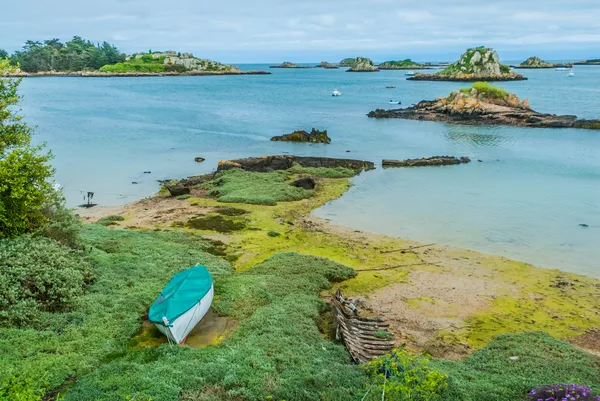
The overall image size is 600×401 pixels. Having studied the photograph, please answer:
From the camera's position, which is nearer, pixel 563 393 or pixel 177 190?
pixel 563 393

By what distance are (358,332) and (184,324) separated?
16.8ft

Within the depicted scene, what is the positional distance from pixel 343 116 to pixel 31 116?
5163 centimetres

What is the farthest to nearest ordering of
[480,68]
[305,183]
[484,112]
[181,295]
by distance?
[480,68]
[484,112]
[305,183]
[181,295]

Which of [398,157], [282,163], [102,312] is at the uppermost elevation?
[282,163]

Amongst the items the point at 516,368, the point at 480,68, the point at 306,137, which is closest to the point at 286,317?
the point at 516,368

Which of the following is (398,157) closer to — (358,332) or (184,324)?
(358,332)

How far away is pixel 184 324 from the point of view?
13.3 metres

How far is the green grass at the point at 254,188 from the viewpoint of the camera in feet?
99.8

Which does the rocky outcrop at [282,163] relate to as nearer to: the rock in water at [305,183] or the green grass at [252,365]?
the rock in water at [305,183]

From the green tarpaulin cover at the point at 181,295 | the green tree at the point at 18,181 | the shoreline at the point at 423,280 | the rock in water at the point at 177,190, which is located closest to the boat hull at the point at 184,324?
the green tarpaulin cover at the point at 181,295

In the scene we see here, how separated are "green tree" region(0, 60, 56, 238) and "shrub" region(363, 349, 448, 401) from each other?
13024 mm

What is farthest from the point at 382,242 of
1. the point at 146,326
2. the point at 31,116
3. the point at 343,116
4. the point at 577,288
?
the point at 31,116

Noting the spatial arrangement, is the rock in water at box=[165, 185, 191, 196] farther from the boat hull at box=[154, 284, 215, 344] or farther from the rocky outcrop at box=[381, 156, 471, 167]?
the rocky outcrop at box=[381, 156, 471, 167]

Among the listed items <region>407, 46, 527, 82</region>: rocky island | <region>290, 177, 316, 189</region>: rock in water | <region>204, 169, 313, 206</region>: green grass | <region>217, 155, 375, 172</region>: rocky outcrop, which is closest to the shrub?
<region>204, 169, 313, 206</region>: green grass
